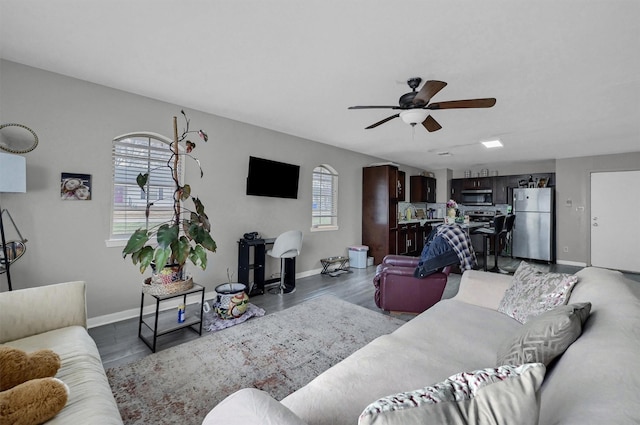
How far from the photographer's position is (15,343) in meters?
1.60

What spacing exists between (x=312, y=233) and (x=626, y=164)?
6.59 m

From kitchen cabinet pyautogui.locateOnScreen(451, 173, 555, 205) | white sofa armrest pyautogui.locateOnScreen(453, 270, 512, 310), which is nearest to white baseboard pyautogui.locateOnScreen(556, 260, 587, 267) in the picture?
kitchen cabinet pyautogui.locateOnScreen(451, 173, 555, 205)

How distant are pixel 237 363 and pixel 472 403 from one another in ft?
6.52

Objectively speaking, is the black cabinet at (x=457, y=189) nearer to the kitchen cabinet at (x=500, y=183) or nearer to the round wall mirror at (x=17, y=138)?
the kitchen cabinet at (x=500, y=183)

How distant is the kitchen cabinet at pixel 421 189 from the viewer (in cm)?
780

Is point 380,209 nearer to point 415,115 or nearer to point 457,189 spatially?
point 415,115

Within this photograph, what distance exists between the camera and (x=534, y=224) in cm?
644

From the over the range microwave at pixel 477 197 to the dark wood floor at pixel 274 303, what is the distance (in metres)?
2.14

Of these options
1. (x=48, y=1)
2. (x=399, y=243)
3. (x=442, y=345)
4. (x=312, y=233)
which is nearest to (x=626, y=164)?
(x=399, y=243)

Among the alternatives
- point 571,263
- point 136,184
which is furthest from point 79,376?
point 571,263

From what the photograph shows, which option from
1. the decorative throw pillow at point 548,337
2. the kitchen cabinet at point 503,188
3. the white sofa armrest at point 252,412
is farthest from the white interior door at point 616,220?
the white sofa armrest at point 252,412

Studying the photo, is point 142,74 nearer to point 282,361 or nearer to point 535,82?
point 282,361

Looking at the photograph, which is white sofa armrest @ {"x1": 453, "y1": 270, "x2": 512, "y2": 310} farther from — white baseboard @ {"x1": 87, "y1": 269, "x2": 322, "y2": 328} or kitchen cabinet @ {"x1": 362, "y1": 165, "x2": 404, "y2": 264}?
kitchen cabinet @ {"x1": 362, "y1": 165, "x2": 404, "y2": 264}

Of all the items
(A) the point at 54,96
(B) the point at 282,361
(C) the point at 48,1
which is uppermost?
(C) the point at 48,1
